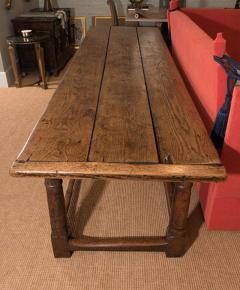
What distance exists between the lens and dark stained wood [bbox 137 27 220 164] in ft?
3.21

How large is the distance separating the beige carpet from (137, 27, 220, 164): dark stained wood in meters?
0.62

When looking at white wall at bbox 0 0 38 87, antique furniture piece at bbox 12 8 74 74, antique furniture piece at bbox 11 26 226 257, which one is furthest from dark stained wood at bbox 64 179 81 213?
antique furniture piece at bbox 12 8 74 74

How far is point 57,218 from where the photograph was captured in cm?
120

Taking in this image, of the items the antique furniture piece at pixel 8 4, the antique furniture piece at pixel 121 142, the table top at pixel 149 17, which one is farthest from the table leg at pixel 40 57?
the antique furniture piece at pixel 121 142

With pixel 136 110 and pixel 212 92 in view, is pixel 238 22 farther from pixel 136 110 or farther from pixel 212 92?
pixel 136 110

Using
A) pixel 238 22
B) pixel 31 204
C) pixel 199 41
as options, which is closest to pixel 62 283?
pixel 31 204

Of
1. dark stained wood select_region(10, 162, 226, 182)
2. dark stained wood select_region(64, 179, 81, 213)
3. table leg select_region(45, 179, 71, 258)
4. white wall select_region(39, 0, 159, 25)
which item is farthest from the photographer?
white wall select_region(39, 0, 159, 25)

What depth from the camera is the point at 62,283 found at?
1.23 m

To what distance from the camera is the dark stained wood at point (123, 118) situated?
969 mm

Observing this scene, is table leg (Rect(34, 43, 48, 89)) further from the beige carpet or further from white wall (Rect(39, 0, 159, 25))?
white wall (Rect(39, 0, 159, 25))

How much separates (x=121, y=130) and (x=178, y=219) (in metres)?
0.46

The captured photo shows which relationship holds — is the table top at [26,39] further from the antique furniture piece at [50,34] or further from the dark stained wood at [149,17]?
the dark stained wood at [149,17]

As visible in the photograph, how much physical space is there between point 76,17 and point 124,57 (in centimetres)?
309

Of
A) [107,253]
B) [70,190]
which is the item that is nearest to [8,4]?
[70,190]
